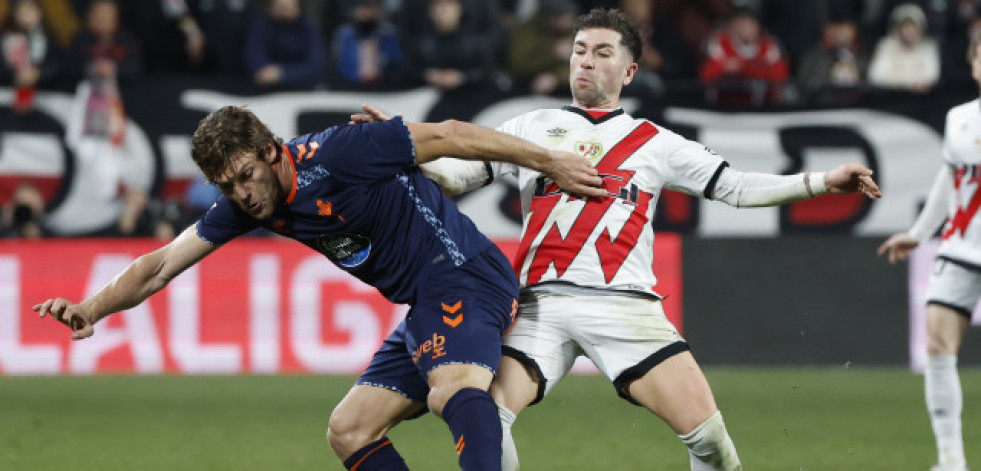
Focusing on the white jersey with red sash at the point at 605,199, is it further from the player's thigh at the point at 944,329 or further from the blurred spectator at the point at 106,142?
the blurred spectator at the point at 106,142

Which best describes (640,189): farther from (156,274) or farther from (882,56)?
(882,56)

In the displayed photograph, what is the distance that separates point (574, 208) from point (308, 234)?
3.30 ft

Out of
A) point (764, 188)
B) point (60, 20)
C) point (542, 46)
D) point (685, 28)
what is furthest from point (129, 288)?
point (685, 28)

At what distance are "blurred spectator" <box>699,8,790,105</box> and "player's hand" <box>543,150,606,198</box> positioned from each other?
7464mm

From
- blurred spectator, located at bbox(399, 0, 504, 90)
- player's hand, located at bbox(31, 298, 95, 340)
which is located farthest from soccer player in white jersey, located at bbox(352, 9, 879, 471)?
blurred spectator, located at bbox(399, 0, 504, 90)

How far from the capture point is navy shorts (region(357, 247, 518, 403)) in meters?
5.12

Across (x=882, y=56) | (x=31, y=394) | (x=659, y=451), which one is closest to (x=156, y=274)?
(x=659, y=451)

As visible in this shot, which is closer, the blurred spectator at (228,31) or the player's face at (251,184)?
the player's face at (251,184)

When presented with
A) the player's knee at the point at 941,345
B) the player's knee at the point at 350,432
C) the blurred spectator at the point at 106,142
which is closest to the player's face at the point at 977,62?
the player's knee at the point at 941,345

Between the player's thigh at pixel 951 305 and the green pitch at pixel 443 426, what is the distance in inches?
26.8

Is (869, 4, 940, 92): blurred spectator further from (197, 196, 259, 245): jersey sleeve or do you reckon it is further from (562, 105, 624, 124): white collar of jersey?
(197, 196, 259, 245): jersey sleeve

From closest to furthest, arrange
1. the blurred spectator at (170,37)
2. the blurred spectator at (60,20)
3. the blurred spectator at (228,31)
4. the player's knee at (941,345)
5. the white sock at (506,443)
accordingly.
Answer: the white sock at (506,443) → the player's knee at (941,345) → the blurred spectator at (170,37) → the blurred spectator at (228,31) → the blurred spectator at (60,20)

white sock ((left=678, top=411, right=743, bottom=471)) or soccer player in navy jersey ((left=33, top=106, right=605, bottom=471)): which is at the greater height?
soccer player in navy jersey ((left=33, top=106, right=605, bottom=471))

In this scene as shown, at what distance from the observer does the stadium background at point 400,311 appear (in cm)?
928
